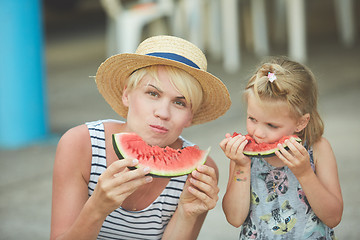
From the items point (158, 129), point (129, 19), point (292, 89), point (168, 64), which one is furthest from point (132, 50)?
point (292, 89)

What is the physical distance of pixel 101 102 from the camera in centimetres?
807

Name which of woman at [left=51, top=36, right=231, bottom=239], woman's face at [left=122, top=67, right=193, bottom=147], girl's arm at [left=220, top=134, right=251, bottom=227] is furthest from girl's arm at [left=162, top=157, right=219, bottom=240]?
woman's face at [left=122, top=67, right=193, bottom=147]

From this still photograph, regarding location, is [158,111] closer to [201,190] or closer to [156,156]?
[156,156]

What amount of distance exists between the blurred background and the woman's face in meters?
0.60

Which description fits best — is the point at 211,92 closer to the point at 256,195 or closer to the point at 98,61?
the point at 256,195

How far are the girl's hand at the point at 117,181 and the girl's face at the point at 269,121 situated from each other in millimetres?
618

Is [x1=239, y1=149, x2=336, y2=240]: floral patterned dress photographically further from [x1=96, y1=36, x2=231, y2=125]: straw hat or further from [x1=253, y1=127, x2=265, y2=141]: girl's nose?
[x1=96, y1=36, x2=231, y2=125]: straw hat

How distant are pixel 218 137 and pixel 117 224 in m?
3.49

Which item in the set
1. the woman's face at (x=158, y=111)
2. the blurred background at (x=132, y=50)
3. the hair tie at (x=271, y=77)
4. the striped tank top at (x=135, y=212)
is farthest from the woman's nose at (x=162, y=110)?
the blurred background at (x=132, y=50)

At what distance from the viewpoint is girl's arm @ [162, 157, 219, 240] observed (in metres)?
2.54

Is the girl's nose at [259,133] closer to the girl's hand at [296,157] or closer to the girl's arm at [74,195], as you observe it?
the girl's hand at [296,157]

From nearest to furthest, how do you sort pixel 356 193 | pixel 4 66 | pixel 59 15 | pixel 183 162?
1. pixel 183 162
2. pixel 356 193
3. pixel 4 66
4. pixel 59 15

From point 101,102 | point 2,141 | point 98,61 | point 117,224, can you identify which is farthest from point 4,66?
point 98,61

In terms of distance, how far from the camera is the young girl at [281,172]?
8.55ft
